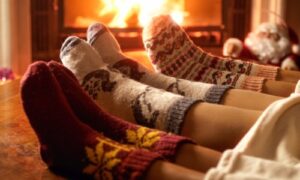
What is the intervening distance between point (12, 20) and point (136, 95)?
4.43 ft

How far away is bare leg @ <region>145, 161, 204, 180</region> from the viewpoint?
1.77ft

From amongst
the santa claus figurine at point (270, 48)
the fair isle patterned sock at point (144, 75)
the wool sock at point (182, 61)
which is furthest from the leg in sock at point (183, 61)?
the santa claus figurine at point (270, 48)

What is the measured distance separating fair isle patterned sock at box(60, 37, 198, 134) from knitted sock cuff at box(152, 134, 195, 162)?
10 centimetres

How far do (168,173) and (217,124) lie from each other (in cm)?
19

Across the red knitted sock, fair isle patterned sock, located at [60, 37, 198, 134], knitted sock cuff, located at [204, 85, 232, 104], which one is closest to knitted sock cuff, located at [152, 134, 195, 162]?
the red knitted sock

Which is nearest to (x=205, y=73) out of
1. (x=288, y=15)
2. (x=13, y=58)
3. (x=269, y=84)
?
(x=269, y=84)

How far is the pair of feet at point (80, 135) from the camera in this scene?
0.59 meters

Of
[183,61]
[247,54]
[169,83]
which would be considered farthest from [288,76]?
[247,54]

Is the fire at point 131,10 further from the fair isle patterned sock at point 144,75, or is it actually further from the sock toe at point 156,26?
the fair isle patterned sock at point 144,75

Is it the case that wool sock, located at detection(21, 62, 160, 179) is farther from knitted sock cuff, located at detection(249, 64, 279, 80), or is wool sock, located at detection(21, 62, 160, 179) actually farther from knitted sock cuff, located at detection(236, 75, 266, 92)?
knitted sock cuff, located at detection(249, 64, 279, 80)

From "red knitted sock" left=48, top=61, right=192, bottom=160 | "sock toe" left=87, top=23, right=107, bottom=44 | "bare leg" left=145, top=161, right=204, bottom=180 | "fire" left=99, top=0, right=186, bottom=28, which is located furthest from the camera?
"fire" left=99, top=0, right=186, bottom=28

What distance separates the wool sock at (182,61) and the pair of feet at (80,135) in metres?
0.42

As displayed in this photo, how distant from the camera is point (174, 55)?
3.72ft

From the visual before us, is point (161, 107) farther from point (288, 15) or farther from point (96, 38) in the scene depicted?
point (288, 15)
